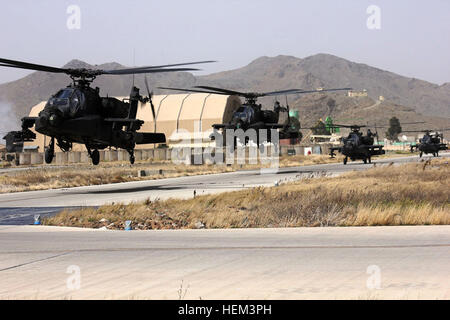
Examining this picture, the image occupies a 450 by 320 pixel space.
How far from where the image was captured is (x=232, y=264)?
11.1m

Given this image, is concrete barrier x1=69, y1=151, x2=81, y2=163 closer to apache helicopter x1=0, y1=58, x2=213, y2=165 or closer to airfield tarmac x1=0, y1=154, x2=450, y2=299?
apache helicopter x1=0, y1=58, x2=213, y2=165

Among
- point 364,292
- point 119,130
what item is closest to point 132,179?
point 119,130

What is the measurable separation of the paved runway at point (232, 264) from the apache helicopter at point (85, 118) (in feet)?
47.4

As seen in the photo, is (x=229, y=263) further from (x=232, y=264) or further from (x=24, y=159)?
(x=24, y=159)

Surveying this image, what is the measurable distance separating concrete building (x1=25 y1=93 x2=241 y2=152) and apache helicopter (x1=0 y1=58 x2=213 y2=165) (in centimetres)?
6286

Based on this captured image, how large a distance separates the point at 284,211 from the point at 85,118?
15.4 metres

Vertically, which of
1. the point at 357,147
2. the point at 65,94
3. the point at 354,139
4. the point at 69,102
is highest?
the point at 65,94

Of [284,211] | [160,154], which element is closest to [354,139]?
[160,154]

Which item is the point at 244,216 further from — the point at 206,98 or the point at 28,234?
the point at 206,98

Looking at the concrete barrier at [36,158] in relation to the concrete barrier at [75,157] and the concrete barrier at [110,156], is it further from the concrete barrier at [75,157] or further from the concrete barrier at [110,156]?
the concrete barrier at [110,156]

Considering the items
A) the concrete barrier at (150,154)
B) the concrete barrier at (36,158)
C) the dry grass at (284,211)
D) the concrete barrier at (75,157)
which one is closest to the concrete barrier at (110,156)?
the concrete barrier at (75,157)

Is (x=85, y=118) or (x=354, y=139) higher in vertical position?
(x=85, y=118)

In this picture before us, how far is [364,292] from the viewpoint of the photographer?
8.55 metres
